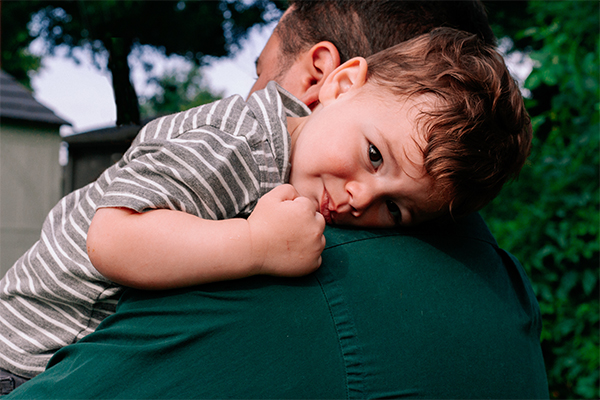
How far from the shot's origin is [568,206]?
3334 mm

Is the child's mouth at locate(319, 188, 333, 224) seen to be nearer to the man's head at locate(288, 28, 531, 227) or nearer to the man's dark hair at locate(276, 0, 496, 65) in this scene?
the man's head at locate(288, 28, 531, 227)

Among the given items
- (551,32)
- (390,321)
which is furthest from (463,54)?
(551,32)

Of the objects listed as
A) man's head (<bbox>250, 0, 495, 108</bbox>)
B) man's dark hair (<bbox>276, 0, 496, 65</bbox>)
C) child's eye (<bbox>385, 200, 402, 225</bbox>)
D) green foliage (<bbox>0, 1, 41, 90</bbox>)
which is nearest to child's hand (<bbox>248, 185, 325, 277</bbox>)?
child's eye (<bbox>385, 200, 402, 225</bbox>)

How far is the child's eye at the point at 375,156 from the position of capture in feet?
4.93

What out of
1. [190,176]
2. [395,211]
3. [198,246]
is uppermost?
[190,176]

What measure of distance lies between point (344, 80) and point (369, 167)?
1.39ft

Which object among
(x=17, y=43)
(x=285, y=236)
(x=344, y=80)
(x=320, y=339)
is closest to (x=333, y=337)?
(x=320, y=339)

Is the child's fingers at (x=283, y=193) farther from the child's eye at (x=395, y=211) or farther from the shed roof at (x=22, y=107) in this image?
the shed roof at (x=22, y=107)

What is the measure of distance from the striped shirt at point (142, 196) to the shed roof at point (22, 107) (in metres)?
5.91

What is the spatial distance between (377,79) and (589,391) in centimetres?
281

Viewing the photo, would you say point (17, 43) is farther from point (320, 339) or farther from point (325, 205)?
point (320, 339)

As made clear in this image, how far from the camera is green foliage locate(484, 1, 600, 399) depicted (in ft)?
10.7

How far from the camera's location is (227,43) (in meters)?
15.3

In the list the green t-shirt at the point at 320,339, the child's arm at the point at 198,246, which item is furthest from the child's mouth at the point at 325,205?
the child's arm at the point at 198,246
